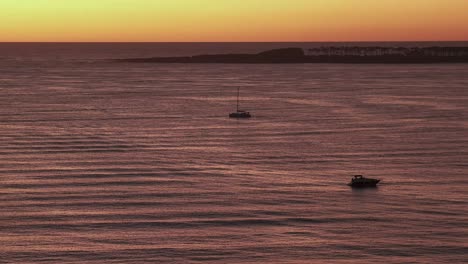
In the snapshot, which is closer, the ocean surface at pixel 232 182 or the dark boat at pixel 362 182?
the ocean surface at pixel 232 182

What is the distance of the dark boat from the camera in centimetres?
5259

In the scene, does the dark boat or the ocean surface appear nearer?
the ocean surface

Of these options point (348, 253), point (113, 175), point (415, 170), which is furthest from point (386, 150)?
point (348, 253)

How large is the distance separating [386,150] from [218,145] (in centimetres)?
1293

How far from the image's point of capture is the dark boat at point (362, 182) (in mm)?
52594

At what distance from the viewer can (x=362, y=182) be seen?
52594 millimetres

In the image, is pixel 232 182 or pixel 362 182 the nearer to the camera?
pixel 362 182

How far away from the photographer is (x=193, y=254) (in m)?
39.3

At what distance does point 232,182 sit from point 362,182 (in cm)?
781

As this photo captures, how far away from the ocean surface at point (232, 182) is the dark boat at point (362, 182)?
0.78 meters

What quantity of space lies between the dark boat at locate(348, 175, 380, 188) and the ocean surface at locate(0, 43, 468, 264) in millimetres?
777

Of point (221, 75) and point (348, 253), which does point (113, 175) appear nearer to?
point (348, 253)

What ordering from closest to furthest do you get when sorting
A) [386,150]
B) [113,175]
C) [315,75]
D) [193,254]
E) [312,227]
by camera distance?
[193,254], [312,227], [113,175], [386,150], [315,75]

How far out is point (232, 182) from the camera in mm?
54688
